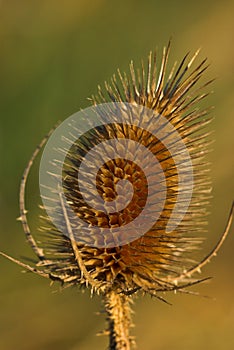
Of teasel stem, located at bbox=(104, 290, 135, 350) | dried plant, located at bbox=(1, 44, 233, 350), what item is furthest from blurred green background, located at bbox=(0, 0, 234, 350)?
dried plant, located at bbox=(1, 44, 233, 350)

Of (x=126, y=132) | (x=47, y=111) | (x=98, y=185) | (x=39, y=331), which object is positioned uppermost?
(x=47, y=111)

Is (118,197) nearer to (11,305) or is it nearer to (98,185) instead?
(98,185)

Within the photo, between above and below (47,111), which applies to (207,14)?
above

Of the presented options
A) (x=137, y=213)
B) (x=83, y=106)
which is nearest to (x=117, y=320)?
(x=137, y=213)

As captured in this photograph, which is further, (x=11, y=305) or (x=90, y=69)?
(x=90, y=69)

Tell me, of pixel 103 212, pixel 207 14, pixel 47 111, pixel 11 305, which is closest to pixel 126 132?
pixel 103 212

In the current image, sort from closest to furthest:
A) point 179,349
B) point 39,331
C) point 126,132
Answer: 1. point 126,132
2. point 179,349
3. point 39,331

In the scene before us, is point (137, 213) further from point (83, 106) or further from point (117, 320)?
point (83, 106)
